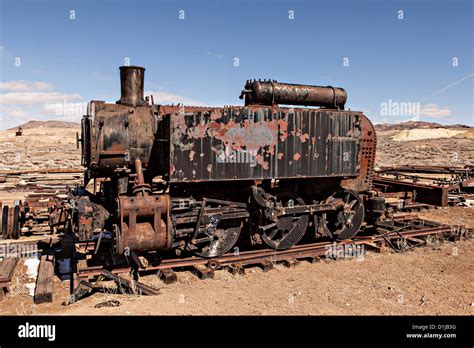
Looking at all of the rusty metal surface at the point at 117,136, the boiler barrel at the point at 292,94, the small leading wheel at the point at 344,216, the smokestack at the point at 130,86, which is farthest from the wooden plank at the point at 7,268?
the small leading wheel at the point at 344,216

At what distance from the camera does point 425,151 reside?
37344mm

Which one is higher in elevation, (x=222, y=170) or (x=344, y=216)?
(x=222, y=170)

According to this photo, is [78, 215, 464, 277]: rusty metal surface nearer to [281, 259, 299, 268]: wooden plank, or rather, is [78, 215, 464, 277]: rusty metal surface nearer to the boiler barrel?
[281, 259, 299, 268]: wooden plank

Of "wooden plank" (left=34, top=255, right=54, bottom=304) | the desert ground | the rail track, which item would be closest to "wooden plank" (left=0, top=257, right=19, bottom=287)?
the desert ground

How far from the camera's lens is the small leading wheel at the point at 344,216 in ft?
30.4

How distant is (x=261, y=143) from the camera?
793 cm

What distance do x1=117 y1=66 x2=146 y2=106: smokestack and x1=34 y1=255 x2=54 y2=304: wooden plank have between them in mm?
3460

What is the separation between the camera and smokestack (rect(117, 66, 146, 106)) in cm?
773

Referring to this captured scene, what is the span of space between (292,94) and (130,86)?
352cm

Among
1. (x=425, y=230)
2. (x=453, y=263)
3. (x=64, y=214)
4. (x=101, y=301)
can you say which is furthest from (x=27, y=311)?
(x=425, y=230)

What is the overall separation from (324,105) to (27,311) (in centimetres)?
726

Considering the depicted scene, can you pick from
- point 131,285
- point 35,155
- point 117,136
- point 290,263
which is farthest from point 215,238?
point 35,155

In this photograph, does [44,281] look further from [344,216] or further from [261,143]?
[344,216]

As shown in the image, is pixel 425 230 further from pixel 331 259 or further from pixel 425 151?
pixel 425 151
